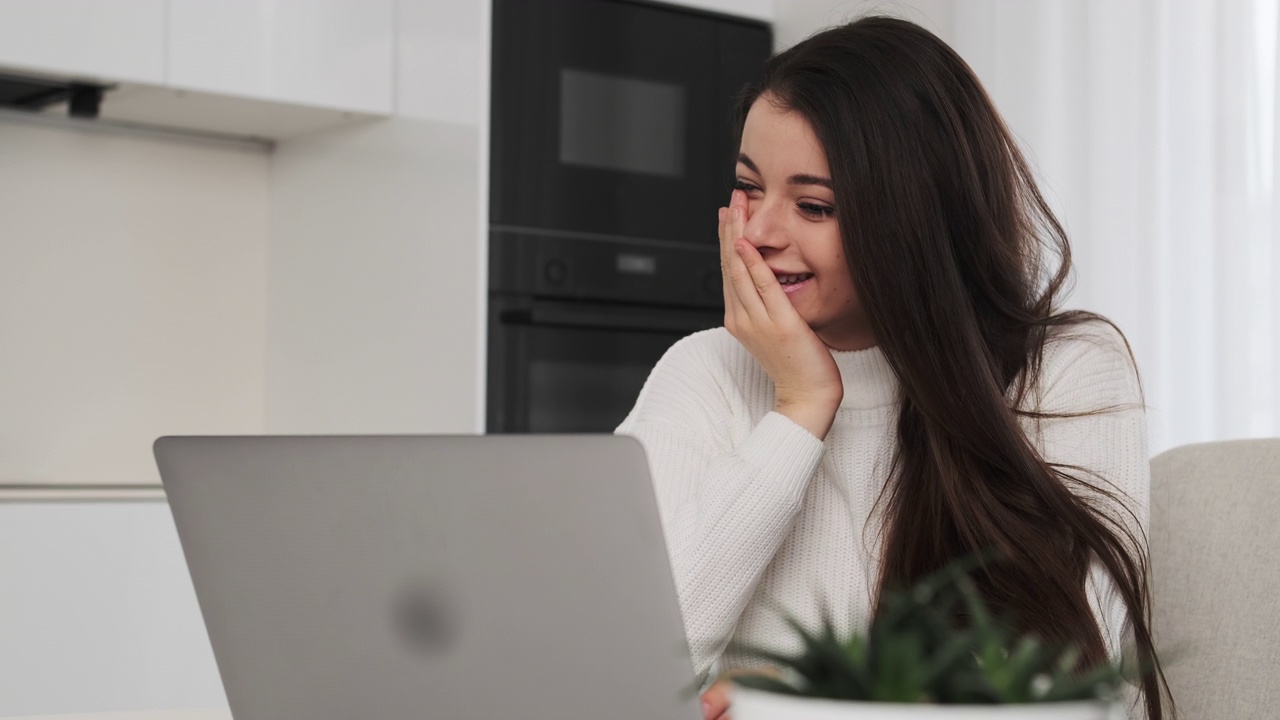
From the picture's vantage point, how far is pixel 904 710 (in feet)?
1.34

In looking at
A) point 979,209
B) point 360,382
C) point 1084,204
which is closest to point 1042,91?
point 1084,204

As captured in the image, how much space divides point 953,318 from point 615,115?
1497 millimetres

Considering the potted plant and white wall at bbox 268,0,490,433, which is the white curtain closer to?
white wall at bbox 268,0,490,433

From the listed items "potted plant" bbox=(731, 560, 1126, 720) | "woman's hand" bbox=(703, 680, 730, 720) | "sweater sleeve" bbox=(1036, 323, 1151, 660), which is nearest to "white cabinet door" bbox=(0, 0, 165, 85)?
"sweater sleeve" bbox=(1036, 323, 1151, 660)

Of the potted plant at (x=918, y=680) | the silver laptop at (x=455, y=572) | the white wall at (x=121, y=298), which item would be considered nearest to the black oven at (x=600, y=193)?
the white wall at (x=121, y=298)

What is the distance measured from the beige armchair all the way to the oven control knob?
140cm

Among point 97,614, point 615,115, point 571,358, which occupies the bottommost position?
point 97,614

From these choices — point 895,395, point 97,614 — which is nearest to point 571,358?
point 97,614

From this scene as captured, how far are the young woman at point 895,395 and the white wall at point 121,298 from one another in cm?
173

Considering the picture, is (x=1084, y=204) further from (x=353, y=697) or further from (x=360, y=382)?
(x=353, y=697)

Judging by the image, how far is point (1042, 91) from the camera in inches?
97.4

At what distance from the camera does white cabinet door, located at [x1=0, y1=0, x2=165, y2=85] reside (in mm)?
2369

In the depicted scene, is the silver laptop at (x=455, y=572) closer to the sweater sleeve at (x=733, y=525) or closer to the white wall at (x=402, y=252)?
the sweater sleeve at (x=733, y=525)

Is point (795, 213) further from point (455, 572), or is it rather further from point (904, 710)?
point (904, 710)
